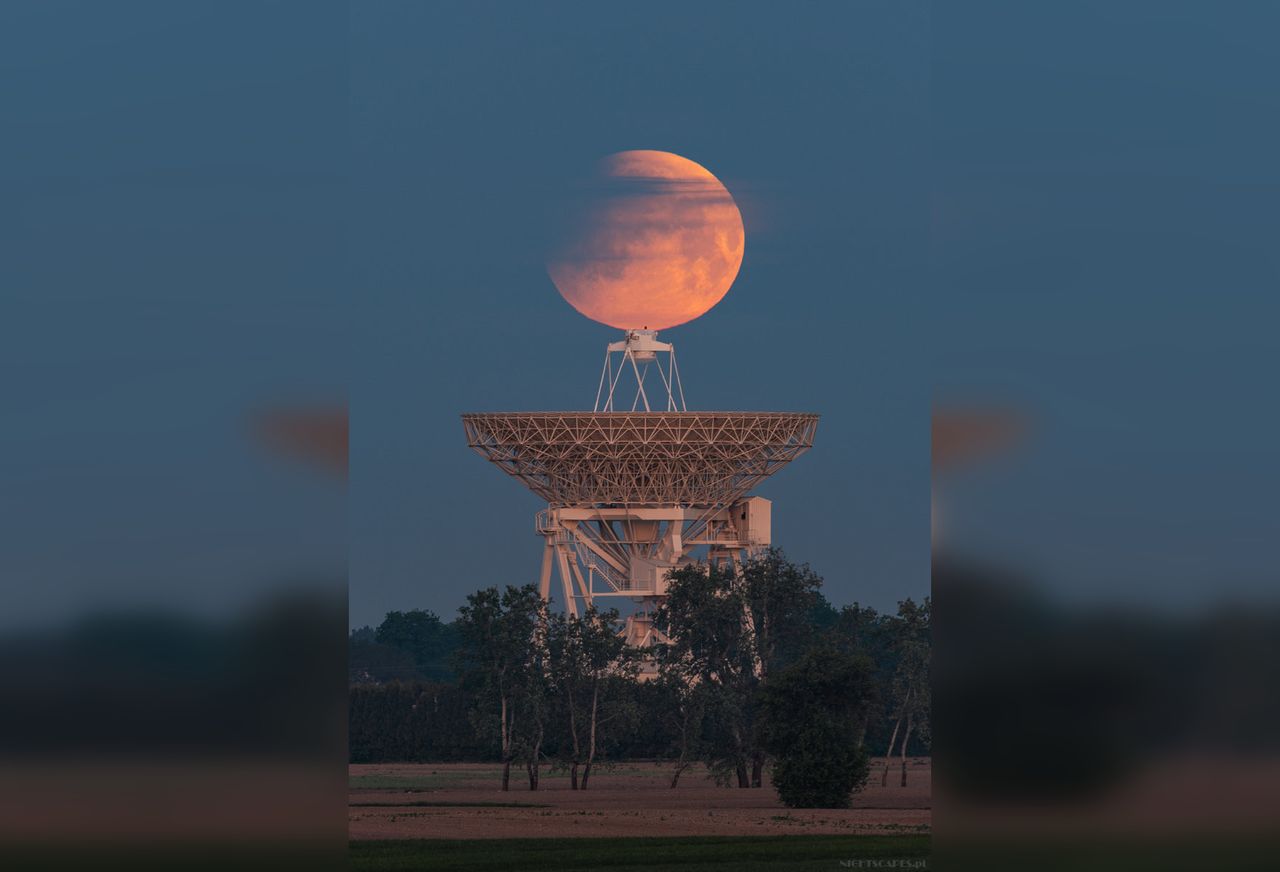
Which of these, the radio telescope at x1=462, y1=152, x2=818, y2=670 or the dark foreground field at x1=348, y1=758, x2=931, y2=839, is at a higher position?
the radio telescope at x1=462, y1=152, x2=818, y2=670

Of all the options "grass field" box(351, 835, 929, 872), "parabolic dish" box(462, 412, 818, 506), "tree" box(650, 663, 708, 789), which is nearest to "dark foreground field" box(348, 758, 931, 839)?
"tree" box(650, 663, 708, 789)

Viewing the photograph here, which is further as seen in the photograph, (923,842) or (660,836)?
(660,836)

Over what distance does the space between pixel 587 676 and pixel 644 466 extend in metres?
7.81

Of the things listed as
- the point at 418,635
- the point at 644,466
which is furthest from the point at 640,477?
the point at 418,635

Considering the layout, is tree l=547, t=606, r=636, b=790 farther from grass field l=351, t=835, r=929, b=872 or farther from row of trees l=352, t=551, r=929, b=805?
grass field l=351, t=835, r=929, b=872

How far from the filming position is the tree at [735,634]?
56.5 metres

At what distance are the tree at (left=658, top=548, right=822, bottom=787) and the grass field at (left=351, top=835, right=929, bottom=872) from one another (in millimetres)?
17498

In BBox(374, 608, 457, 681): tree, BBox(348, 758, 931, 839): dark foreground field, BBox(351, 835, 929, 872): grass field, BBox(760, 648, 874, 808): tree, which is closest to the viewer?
BBox(351, 835, 929, 872): grass field

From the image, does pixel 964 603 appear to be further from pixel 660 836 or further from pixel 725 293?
pixel 725 293

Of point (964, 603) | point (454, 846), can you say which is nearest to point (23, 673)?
point (964, 603)

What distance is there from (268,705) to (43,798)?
4.35 feet

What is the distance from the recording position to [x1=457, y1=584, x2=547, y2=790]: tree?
187ft

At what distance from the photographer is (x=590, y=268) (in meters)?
61.3

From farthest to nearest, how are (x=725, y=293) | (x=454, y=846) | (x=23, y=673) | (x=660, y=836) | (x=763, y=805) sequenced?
(x=725, y=293), (x=763, y=805), (x=660, y=836), (x=454, y=846), (x=23, y=673)
